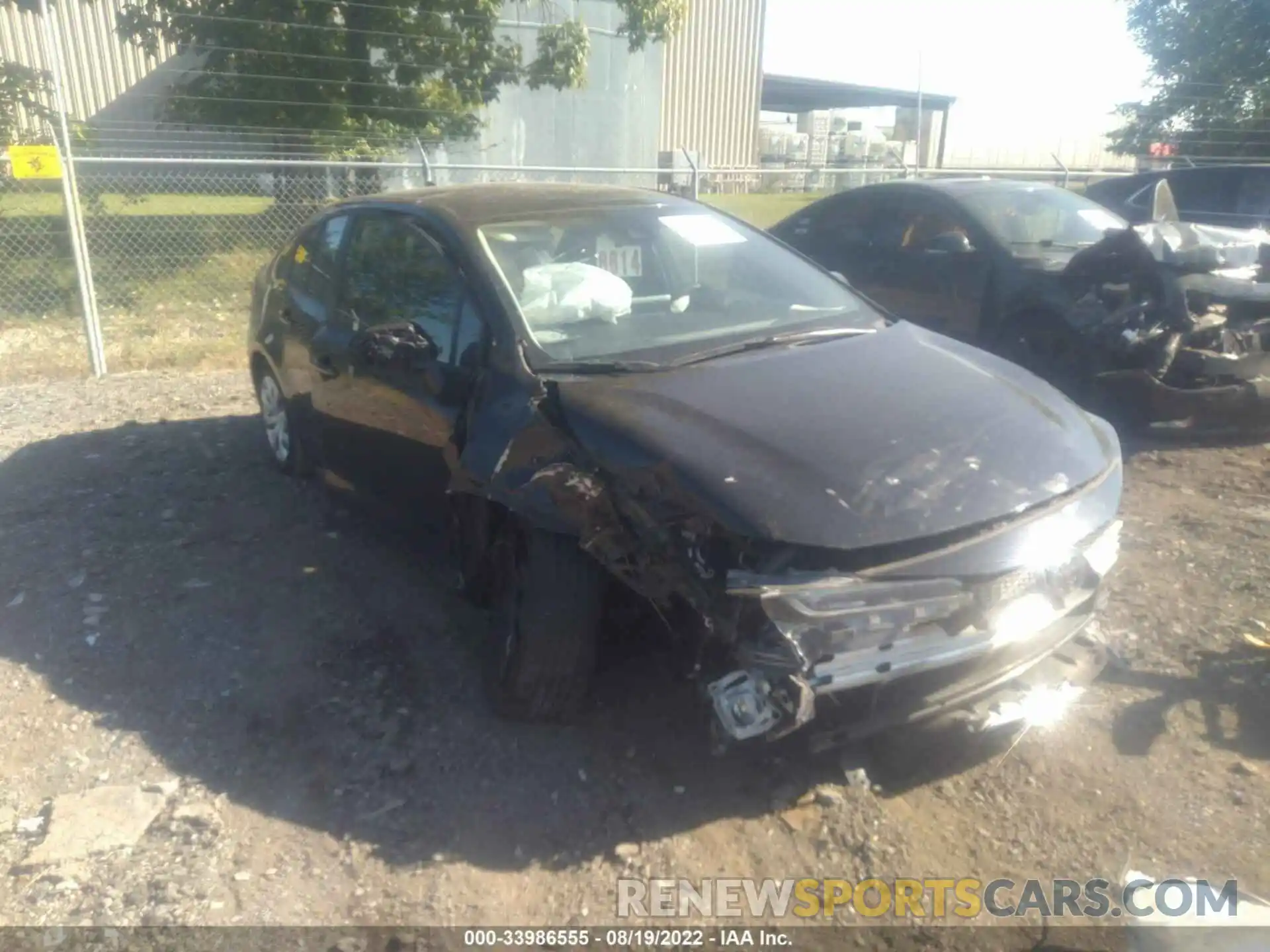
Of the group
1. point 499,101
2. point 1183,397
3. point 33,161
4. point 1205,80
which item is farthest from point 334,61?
point 1205,80

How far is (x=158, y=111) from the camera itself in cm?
1350

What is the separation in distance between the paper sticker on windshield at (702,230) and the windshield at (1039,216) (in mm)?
3142

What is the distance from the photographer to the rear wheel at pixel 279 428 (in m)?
5.89

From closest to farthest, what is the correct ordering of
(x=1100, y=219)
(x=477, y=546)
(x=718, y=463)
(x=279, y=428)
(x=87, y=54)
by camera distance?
(x=718, y=463) < (x=477, y=546) < (x=279, y=428) < (x=1100, y=219) < (x=87, y=54)

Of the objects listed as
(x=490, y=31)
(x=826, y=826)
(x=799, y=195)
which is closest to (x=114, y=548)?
(x=826, y=826)

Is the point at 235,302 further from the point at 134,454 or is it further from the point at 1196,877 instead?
the point at 1196,877

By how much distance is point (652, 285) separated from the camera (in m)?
4.41

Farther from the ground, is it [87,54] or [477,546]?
[87,54]

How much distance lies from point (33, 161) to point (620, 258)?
6019 millimetres

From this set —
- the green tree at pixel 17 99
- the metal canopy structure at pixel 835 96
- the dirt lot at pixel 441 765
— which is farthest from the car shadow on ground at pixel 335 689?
the metal canopy structure at pixel 835 96

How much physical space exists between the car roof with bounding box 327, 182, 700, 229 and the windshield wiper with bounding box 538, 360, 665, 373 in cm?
89

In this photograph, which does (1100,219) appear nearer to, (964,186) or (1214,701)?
(964,186)

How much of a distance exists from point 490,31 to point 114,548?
9.22 meters

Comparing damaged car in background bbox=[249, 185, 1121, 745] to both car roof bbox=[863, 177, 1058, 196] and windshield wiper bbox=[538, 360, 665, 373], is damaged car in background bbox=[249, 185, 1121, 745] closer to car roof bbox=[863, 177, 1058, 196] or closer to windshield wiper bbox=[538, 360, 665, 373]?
windshield wiper bbox=[538, 360, 665, 373]
